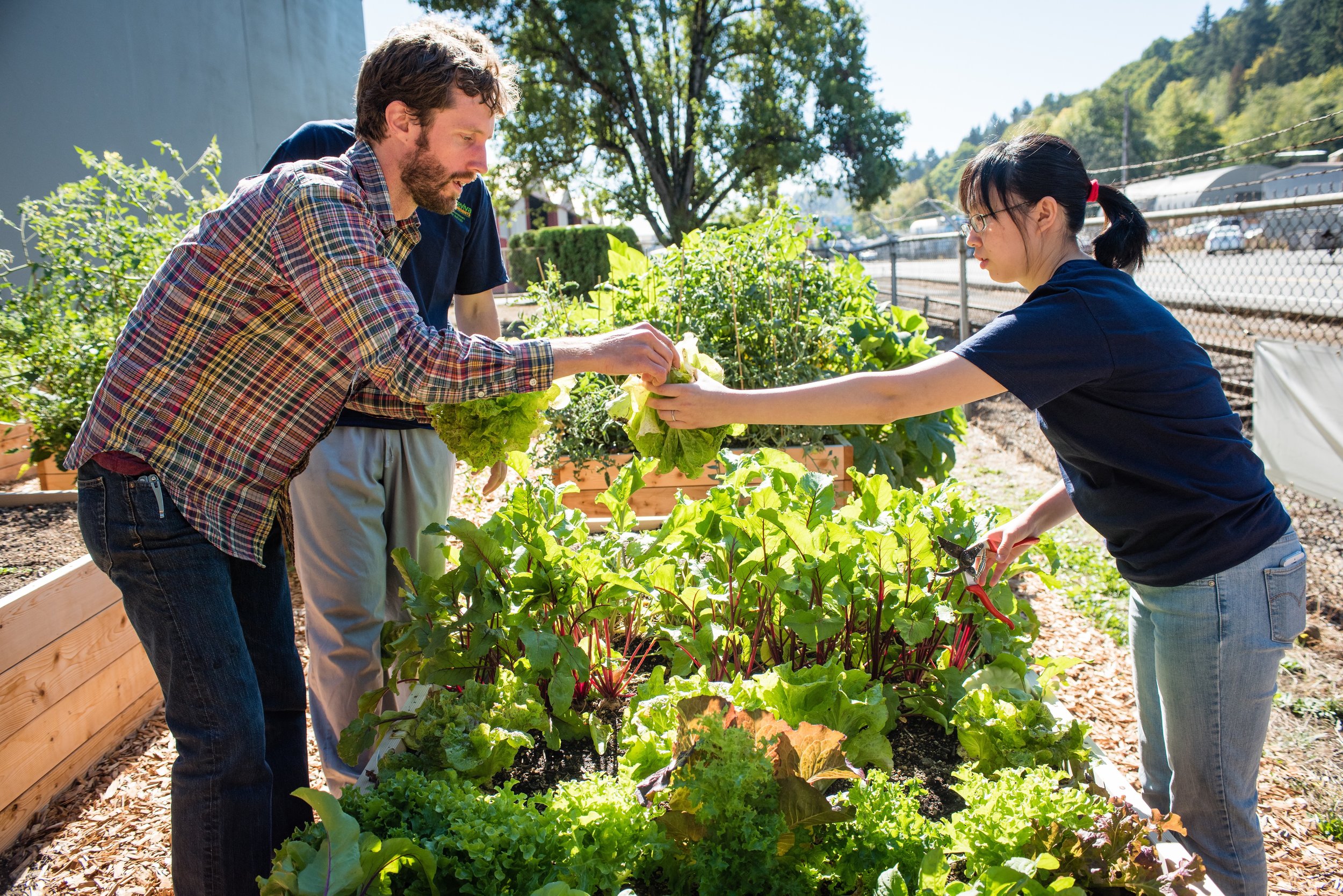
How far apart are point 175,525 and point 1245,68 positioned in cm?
10953

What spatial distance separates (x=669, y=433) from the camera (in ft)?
7.78

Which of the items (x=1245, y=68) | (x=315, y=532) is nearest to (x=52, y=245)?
(x=315, y=532)

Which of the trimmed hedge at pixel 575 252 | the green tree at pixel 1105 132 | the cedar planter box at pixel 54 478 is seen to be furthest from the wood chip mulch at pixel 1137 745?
the green tree at pixel 1105 132

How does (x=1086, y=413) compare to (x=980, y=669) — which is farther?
(x=980, y=669)

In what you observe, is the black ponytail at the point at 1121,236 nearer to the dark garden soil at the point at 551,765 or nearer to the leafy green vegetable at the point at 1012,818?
the leafy green vegetable at the point at 1012,818

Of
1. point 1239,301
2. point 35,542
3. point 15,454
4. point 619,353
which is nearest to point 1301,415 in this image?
point 619,353

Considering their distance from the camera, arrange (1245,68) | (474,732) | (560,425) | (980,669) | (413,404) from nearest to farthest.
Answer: (474,732), (980,669), (413,404), (560,425), (1245,68)

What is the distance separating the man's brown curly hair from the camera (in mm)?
1799

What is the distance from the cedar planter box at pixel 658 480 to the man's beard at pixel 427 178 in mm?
2280

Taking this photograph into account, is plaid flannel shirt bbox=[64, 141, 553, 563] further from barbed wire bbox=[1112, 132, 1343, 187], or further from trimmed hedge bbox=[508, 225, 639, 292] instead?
trimmed hedge bbox=[508, 225, 639, 292]

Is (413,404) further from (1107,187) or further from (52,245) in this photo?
(52,245)

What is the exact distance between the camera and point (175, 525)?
1809 millimetres

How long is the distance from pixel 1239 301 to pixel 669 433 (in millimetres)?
12002

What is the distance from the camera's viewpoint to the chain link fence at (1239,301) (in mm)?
4770
